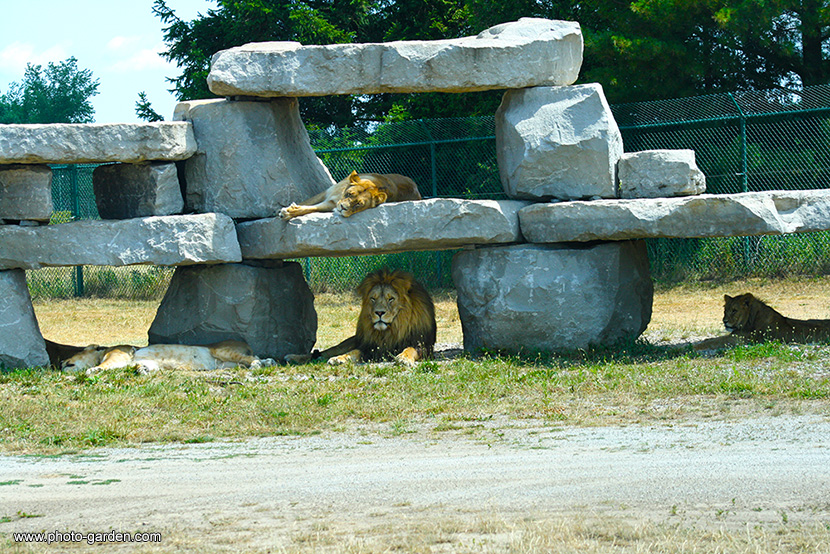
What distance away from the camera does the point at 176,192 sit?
1027 centimetres

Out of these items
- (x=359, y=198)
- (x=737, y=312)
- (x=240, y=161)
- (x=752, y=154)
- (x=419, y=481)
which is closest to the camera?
(x=419, y=481)

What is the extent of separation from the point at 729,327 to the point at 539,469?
6647mm

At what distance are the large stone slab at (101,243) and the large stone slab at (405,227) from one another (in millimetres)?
1130

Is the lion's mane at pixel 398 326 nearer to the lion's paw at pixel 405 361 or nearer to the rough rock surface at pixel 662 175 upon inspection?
the lion's paw at pixel 405 361

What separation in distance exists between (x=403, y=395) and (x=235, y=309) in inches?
123

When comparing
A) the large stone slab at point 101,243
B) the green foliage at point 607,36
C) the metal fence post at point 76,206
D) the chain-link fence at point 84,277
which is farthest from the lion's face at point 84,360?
the green foliage at point 607,36

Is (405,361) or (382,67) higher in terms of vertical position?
(382,67)

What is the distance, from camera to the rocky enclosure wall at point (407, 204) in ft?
31.8

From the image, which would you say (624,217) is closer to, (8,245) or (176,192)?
(176,192)

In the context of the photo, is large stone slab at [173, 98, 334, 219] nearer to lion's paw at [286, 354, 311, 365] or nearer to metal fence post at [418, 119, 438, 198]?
lion's paw at [286, 354, 311, 365]

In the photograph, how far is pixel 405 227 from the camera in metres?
10.0

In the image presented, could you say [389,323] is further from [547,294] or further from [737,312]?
[737,312]

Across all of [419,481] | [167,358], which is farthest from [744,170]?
[419,481]

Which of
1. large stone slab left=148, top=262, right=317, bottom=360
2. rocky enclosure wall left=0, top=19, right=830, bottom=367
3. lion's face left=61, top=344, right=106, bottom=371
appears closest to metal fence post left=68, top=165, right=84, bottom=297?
large stone slab left=148, top=262, right=317, bottom=360
